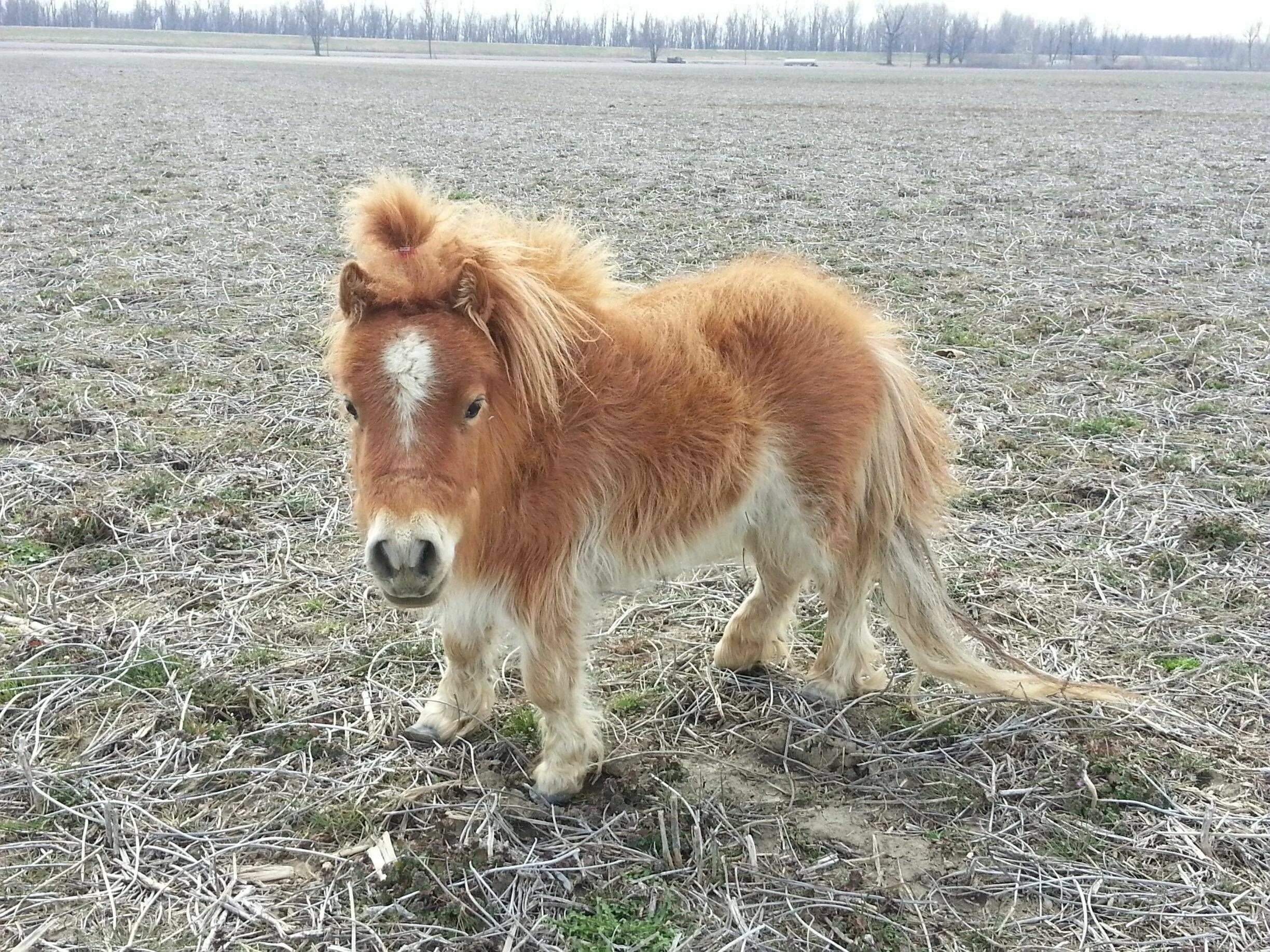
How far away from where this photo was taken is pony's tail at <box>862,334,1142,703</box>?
349cm

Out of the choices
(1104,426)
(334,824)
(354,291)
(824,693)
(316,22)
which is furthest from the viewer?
(316,22)

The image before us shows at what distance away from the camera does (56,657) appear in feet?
12.0

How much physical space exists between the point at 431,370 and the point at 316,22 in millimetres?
113206

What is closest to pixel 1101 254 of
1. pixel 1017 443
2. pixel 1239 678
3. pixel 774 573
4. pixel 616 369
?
pixel 1017 443

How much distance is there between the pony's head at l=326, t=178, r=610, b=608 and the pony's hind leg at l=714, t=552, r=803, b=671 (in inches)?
52.9

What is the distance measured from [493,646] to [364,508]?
1066mm

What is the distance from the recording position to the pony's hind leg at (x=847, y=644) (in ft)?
11.8

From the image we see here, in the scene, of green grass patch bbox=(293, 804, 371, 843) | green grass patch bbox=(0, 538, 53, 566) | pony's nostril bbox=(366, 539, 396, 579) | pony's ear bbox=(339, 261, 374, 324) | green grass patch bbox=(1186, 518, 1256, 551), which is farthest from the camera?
green grass patch bbox=(1186, 518, 1256, 551)

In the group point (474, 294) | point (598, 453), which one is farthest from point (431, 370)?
point (598, 453)

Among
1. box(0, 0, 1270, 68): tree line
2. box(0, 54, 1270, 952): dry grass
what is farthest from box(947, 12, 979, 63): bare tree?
box(0, 54, 1270, 952): dry grass

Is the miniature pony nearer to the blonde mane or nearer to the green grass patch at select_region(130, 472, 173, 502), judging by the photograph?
the blonde mane

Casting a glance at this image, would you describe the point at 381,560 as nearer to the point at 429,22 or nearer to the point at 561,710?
the point at 561,710

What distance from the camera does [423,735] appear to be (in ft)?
11.1

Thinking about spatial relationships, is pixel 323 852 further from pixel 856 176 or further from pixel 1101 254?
pixel 856 176
